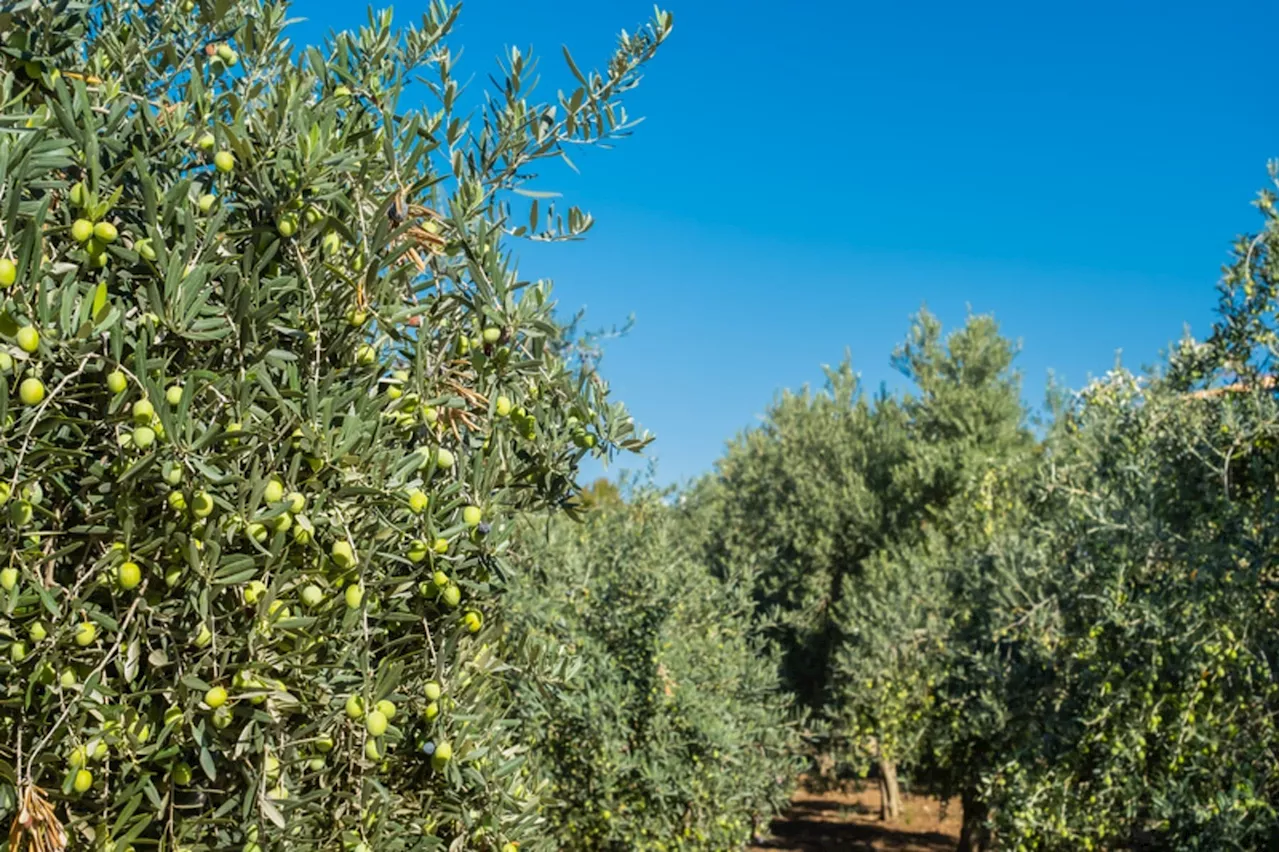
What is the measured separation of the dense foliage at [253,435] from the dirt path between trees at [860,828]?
15.6 meters

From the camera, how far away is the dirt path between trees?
18.7 metres

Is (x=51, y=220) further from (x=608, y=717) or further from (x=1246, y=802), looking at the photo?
(x=1246, y=802)

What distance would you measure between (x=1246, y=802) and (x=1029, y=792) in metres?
2.37

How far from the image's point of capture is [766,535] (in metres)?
20.7

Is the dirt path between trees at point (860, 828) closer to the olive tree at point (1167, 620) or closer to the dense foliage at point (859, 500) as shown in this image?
the dense foliage at point (859, 500)

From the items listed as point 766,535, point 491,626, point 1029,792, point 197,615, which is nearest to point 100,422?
point 197,615

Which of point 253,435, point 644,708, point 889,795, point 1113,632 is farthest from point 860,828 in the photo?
point 253,435

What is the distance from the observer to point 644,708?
852 centimetres

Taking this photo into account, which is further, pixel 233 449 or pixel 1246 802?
pixel 1246 802

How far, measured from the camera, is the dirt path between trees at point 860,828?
18.7 m

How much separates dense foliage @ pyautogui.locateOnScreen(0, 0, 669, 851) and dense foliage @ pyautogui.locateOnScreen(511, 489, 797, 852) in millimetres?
4163

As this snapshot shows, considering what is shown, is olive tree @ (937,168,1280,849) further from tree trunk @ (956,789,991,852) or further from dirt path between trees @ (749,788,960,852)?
dirt path between trees @ (749,788,960,852)

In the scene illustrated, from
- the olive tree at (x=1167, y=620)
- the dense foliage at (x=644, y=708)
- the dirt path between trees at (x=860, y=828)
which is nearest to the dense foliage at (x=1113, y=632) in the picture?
the olive tree at (x=1167, y=620)

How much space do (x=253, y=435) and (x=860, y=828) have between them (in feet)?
68.3
